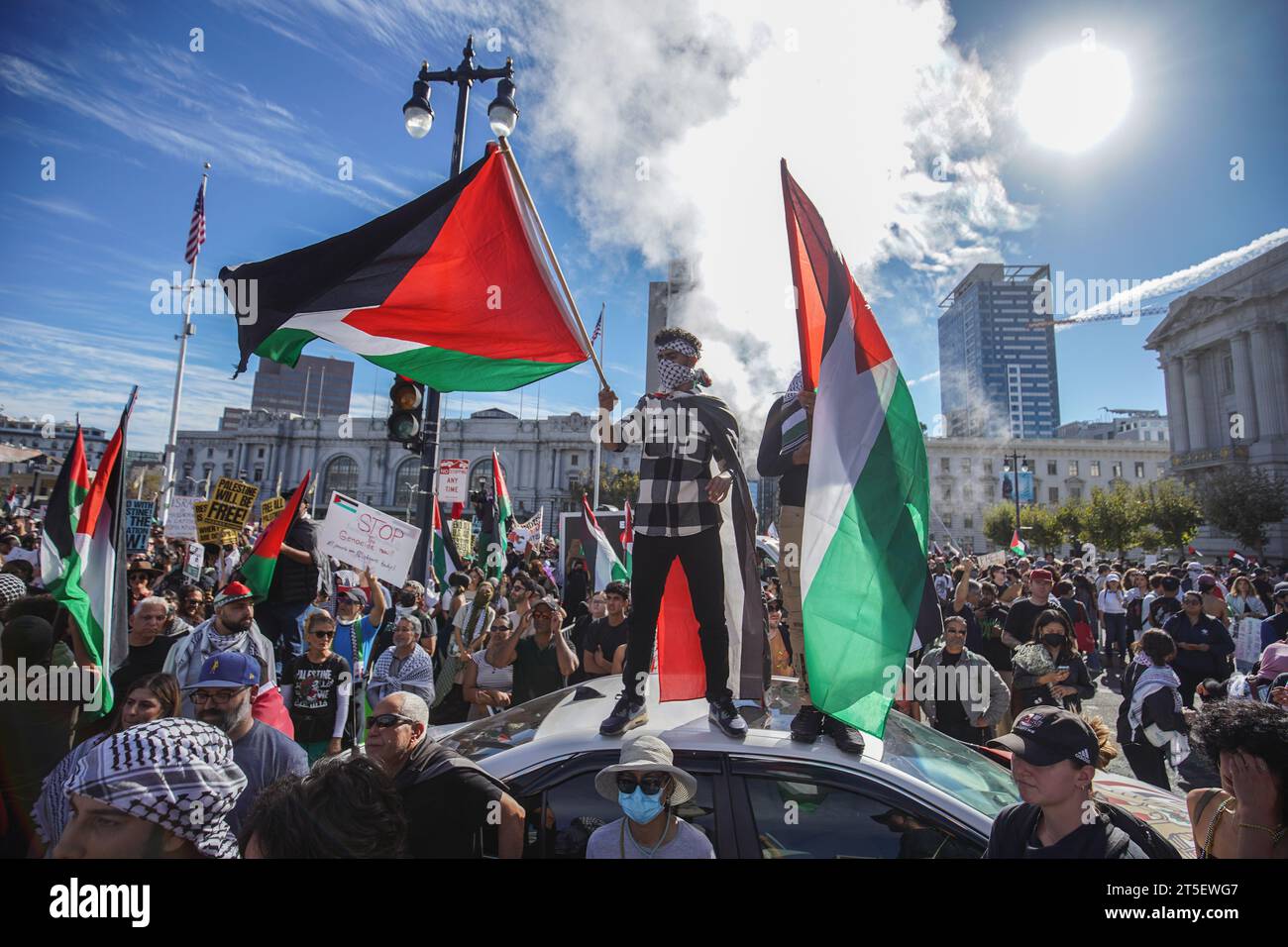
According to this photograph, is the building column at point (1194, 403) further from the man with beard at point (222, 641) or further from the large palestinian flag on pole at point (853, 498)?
the man with beard at point (222, 641)

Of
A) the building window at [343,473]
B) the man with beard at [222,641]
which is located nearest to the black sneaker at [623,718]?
the man with beard at [222,641]

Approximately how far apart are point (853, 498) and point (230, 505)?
8.34m

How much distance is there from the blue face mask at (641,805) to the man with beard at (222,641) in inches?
104

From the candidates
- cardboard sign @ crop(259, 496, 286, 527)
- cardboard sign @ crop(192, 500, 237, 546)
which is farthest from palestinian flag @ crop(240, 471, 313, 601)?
cardboard sign @ crop(192, 500, 237, 546)

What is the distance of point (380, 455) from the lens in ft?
303

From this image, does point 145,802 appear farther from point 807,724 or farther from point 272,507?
point 272,507

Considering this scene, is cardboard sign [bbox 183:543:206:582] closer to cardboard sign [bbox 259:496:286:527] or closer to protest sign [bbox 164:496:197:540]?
protest sign [bbox 164:496:197:540]

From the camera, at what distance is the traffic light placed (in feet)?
22.9

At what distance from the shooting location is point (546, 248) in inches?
159

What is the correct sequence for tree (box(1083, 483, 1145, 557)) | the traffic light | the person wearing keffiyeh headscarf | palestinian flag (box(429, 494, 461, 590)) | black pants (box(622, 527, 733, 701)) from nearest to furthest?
the person wearing keffiyeh headscarf < black pants (box(622, 527, 733, 701)) < the traffic light < palestinian flag (box(429, 494, 461, 590)) < tree (box(1083, 483, 1145, 557))

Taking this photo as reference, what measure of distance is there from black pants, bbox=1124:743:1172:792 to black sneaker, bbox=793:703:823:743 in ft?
13.0
